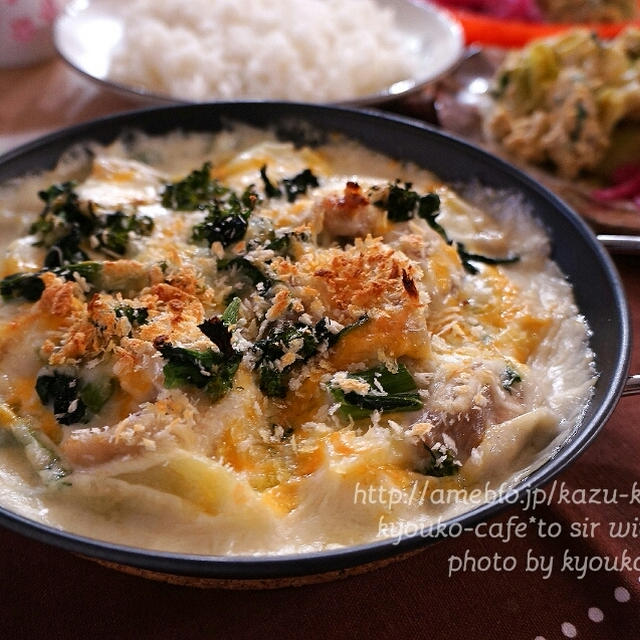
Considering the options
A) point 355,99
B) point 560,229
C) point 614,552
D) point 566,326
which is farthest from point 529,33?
point 614,552

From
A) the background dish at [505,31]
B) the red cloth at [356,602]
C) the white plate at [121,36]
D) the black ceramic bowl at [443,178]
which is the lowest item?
the red cloth at [356,602]

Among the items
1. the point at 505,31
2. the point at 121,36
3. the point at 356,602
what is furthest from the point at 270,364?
the point at 505,31

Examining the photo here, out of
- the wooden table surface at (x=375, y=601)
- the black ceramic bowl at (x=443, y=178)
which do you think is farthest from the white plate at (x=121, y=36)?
the wooden table surface at (x=375, y=601)

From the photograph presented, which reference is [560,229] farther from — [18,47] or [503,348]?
[18,47]

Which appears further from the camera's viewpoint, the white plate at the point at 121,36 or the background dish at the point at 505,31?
the background dish at the point at 505,31

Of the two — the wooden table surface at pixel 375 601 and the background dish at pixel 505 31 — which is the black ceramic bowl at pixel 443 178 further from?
the background dish at pixel 505 31

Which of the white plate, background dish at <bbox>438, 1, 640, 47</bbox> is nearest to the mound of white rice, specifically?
the white plate

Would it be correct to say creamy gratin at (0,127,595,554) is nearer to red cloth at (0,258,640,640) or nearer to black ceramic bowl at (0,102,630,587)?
black ceramic bowl at (0,102,630,587)
